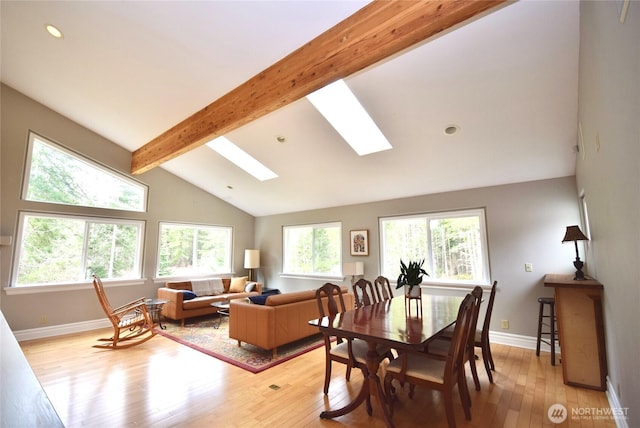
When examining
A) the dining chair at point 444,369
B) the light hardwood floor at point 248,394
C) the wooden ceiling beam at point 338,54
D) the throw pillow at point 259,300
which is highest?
the wooden ceiling beam at point 338,54

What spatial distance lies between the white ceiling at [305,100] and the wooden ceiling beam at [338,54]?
4.4 inches

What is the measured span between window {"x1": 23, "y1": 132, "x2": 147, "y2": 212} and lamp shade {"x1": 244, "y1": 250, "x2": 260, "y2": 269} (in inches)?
98.0

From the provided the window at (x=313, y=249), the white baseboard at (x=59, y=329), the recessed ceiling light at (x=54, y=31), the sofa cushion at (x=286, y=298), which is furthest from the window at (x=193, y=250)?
the recessed ceiling light at (x=54, y=31)

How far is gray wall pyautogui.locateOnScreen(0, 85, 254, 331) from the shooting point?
438 cm

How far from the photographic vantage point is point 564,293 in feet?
9.61

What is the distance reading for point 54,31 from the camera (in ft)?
9.94

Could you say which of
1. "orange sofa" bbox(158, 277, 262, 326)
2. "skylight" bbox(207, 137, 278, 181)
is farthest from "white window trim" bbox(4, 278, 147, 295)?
"skylight" bbox(207, 137, 278, 181)

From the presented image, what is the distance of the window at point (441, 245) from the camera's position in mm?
4488

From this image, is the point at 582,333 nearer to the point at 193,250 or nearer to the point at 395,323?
the point at 395,323

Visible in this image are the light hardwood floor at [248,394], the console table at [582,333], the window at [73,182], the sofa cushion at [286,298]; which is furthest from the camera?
the window at [73,182]

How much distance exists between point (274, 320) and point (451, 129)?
3.15 meters

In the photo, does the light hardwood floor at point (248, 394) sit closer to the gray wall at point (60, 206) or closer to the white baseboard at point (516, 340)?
the white baseboard at point (516, 340)

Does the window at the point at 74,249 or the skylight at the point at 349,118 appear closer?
the skylight at the point at 349,118

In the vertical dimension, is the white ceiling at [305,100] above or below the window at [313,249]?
above
